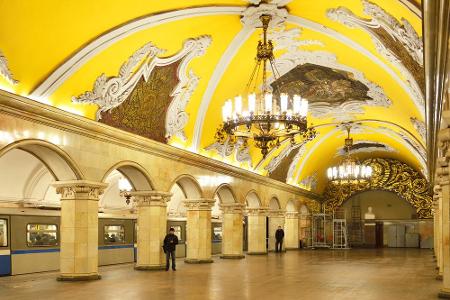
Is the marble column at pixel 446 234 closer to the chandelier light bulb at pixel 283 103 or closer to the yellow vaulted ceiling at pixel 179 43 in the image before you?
the yellow vaulted ceiling at pixel 179 43

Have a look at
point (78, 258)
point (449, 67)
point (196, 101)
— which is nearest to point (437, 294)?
point (449, 67)

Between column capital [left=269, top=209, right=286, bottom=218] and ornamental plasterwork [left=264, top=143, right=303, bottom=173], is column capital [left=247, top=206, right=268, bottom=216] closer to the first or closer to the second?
ornamental plasterwork [left=264, top=143, right=303, bottom=173]

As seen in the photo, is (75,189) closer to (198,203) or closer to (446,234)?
(198,203)

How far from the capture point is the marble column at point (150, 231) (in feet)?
51.5

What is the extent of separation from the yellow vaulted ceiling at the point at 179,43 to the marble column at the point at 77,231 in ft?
5.54

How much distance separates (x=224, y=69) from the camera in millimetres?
15562

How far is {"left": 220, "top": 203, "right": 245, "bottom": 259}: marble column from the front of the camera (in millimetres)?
21719

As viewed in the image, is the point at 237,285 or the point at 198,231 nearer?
the point at 237,285

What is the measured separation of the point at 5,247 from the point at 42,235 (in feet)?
5.22

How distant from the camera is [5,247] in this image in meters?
14.9

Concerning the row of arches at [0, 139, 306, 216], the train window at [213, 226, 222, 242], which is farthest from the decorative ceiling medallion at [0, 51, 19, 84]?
the train window at [213, 226, 222, 242]

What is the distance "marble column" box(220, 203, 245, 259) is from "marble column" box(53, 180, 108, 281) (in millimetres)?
9355

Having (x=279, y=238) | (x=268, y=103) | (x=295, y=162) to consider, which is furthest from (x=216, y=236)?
(x=268, y=103)

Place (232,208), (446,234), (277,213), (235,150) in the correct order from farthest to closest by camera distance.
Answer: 1. (277,213)
2. (232,208)
3. (235,150)
4. (446,234)
